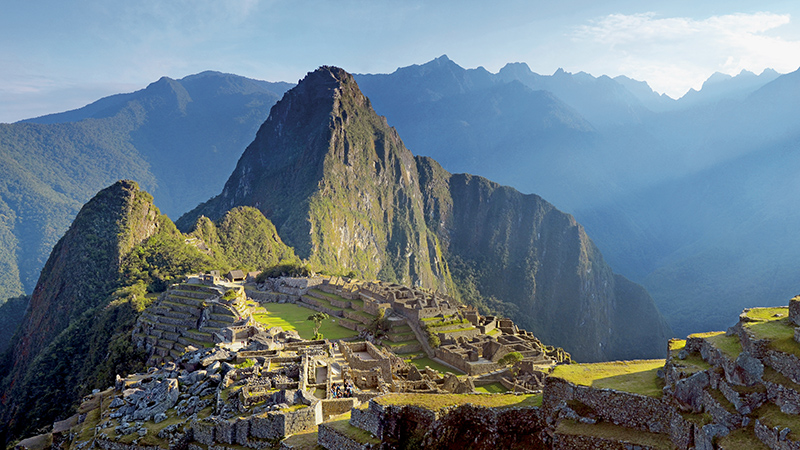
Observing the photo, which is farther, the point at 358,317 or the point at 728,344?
the point at 358,317

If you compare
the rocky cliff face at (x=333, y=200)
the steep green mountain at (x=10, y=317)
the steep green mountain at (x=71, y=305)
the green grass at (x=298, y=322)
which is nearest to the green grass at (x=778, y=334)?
the green grass at (x=298, y=322)

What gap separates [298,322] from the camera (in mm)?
53781

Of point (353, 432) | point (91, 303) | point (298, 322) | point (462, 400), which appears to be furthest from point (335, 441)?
point (91, 303)

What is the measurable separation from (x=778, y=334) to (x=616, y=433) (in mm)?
4220

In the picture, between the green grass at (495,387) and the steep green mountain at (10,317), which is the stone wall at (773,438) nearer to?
the green grass at (495,387)

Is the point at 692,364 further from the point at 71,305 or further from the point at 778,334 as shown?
the point at 71,305

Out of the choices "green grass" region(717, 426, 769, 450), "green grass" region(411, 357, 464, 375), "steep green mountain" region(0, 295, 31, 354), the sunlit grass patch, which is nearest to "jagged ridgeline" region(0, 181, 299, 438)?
"steep green mountain" region(0, 295, 31, 354)

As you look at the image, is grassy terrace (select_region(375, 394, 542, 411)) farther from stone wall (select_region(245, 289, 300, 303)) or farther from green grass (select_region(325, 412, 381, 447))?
stone wall (select_region(245, 289, 300, 303))

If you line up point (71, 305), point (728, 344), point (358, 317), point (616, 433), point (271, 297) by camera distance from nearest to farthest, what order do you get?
point (616, 433)
point (728, 344)
point (358, 317)
point (271, 297)
point (71, 305)

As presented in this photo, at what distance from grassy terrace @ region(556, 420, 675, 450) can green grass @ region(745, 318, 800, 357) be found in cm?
309

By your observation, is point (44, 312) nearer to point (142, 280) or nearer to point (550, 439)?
point (142, 280)

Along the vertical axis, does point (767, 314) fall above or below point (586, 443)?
above

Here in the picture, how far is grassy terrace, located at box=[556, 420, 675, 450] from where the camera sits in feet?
40.0

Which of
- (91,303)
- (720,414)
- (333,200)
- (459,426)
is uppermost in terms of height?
(333,200)
